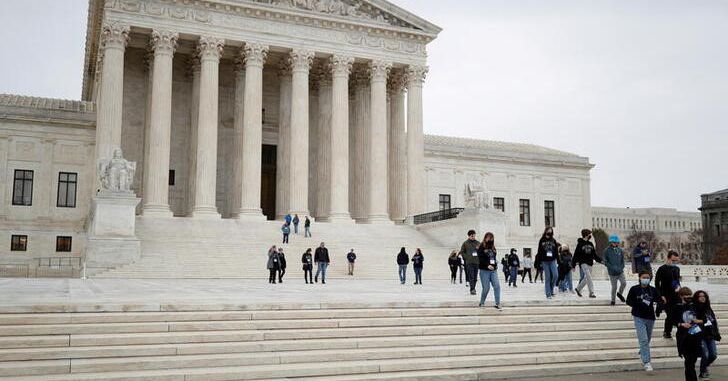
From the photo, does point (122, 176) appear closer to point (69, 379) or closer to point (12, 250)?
point (12, 250)

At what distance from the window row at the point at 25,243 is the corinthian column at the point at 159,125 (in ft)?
22.9

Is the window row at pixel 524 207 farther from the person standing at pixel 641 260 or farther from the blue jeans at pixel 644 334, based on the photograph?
the blue jeans at pixel 644 334

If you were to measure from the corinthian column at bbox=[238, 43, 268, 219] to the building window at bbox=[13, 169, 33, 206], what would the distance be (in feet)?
45.6

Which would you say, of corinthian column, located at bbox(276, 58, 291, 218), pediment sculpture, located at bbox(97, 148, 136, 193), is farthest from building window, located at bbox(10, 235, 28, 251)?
corinthian column, located at bbox(276, 58, 291, 218)

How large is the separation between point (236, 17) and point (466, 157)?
84.2 feet

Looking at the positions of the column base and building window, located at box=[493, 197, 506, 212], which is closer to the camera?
the column base

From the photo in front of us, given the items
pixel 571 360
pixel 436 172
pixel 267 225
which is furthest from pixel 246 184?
pixel 571 360

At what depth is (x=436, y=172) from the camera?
58.8 metres

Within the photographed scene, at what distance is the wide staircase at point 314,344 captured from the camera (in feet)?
35.9

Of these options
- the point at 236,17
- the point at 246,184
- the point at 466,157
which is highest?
the point at 236,17

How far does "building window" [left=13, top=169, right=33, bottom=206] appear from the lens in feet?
142

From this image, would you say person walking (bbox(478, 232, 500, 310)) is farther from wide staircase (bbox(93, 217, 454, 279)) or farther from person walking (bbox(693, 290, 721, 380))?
wide staircase (bbox(93, 217, 454, 279))

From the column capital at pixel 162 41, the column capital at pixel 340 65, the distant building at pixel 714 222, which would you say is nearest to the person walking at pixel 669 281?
the column capital at pixel 340 65

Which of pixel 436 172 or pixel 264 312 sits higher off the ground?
pixel 436 172
